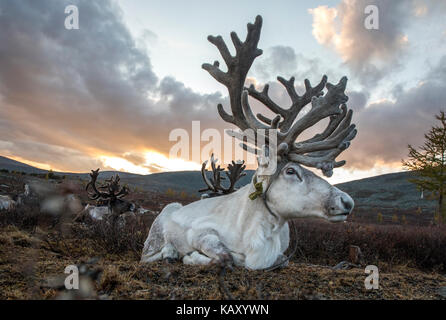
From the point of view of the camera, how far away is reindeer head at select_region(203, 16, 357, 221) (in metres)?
3.42

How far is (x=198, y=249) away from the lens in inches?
146

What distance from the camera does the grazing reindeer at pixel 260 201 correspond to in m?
3.44

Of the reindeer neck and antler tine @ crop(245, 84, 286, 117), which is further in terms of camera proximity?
antler tine @ crop(245, 84, 286, 117)

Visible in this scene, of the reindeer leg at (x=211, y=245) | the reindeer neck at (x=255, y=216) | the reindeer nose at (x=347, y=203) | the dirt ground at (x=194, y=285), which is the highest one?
the reindeer nose at (x=347, y=203)

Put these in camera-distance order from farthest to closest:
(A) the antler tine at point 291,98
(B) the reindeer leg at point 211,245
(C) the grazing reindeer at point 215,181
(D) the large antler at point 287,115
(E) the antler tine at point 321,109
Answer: (C) the grazing reindeer at point 215,181 < (A) the antler tine at point 291,98 < (E) the antler tine at point 321,109 < (D) the large antler at point 287,115 < (B) the reindeer leg at point 211,245

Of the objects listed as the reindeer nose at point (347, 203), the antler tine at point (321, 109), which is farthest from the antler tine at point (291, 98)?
the reindeer nose at point (347, 203)

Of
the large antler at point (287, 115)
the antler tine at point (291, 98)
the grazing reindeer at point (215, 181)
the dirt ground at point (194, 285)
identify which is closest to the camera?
the dirt ground at point (194, 285)

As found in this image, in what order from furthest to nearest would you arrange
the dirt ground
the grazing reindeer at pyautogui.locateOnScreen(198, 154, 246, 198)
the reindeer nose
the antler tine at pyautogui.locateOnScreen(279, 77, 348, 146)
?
the grazing reindeer at pyautogui.locateOnScreen(198, 154, 246, 198), the antler tine at pyautogui.locateOnScreen(279, 77, 348, 146), the reindeer nose, the dirt ground

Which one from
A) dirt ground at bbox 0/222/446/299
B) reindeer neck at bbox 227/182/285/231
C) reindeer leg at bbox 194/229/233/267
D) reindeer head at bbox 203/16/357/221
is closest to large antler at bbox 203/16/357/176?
reindeer head at bbox 203/16/357/221

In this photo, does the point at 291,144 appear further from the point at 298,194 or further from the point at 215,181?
the point at 215,181

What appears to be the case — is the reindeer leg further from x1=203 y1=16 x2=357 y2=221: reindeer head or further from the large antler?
the large antler

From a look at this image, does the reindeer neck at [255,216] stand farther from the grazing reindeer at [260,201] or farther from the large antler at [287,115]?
the large antler at [287,115]

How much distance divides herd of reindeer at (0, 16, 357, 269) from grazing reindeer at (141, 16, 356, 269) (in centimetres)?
1
